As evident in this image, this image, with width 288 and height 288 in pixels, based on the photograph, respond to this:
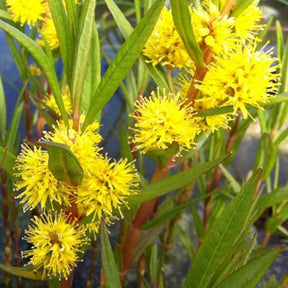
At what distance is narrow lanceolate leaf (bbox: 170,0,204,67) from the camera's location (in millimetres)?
457

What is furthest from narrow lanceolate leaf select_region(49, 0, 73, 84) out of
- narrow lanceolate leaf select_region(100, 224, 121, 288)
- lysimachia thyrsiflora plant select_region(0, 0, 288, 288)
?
narrow lanceolate leaf select_region(100, 224, 121, 288)

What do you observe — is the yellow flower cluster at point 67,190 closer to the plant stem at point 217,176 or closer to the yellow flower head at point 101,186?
the yellow flower head at point 101,186

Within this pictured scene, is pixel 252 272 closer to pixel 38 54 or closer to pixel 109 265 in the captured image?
pixel 109 265

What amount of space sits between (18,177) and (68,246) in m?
0.11

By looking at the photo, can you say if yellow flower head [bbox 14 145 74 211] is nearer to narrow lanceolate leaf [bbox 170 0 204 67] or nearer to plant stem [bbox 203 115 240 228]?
narrow lanceolate leaf [bbox 170 0 204 67]

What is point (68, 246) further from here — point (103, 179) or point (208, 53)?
point (208, 53)

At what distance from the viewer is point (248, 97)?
505mm

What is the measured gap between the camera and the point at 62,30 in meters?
0.52

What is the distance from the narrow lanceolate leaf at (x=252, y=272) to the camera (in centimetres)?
49

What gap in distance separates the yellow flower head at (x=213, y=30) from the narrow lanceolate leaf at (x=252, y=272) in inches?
9.6

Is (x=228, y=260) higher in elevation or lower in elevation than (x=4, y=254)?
higher

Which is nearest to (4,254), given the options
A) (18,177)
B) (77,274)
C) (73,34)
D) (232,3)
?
(77,274)

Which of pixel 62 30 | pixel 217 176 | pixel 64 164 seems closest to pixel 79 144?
pixel 64 164

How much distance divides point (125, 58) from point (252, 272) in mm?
289
